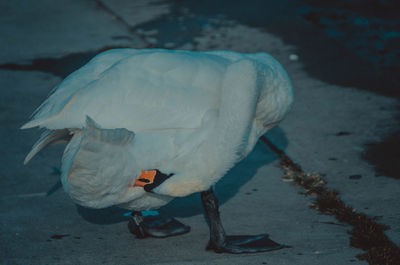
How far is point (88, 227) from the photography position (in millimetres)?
3912

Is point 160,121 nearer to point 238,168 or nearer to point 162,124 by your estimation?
point 162,124

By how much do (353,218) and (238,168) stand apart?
129 centimetres

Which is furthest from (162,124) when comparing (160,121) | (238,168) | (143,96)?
(238,168)

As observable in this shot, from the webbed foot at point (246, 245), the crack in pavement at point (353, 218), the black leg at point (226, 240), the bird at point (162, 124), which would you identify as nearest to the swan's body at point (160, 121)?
the bird at point (162, 124)

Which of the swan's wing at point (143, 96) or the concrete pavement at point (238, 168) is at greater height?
the swan's wing at point (143, 96)

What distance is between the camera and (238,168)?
476 centimetres

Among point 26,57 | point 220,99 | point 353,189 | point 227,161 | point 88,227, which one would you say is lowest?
point 26,57

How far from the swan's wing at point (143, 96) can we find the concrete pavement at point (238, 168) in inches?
33.0

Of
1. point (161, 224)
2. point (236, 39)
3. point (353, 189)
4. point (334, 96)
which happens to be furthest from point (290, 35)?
point (161, 224)

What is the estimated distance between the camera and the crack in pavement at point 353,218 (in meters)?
3.19

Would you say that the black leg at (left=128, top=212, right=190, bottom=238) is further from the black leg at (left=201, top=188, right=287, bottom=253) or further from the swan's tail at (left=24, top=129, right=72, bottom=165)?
the swan's tail at (left=24, top=129, right=72, bottom=165)

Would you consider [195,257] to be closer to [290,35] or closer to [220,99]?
[220,99]

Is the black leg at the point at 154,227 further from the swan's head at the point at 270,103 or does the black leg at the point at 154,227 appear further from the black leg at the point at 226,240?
the swan's head at the point at 270,103

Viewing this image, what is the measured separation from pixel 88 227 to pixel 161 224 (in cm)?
51
